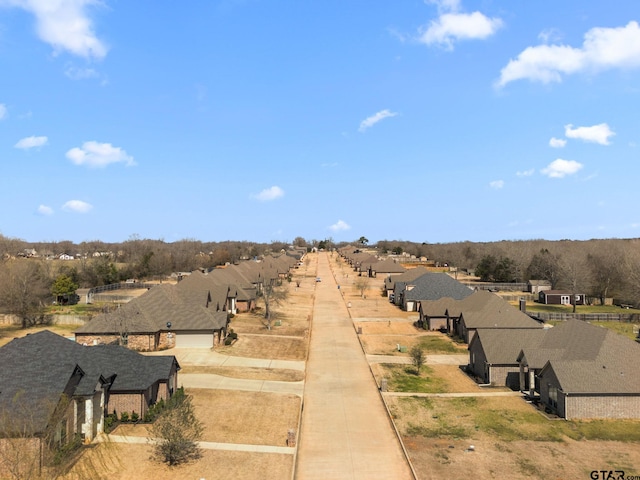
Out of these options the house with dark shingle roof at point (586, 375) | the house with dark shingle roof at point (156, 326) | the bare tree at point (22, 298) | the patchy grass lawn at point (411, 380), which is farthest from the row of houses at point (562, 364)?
the bare tree at point (22, 298)

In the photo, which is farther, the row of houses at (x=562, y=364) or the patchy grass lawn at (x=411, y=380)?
the patchy grass lawn at (x=411, y=380)

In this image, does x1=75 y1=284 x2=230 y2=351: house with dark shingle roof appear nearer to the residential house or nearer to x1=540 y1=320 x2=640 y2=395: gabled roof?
x1=540 y1=320 x2=640 y2=395: gabled roof

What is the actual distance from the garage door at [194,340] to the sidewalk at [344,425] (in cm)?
1131

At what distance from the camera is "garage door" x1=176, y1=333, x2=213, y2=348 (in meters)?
51.1

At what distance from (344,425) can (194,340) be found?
85.7 ft

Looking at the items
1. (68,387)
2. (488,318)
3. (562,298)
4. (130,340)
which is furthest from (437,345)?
(562,298)

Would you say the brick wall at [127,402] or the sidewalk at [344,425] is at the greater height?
the brick wall at [127,402]

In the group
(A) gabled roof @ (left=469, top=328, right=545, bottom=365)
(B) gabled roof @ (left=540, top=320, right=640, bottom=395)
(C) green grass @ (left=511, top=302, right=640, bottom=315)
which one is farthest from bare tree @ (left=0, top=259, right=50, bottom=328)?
(C) green grass @ (left=511, top=302, right=640, bottom=315)

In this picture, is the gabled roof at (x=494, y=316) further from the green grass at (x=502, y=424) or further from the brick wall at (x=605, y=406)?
the brick wall at (x=605, y=406)

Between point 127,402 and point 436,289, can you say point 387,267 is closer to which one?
point 436,289

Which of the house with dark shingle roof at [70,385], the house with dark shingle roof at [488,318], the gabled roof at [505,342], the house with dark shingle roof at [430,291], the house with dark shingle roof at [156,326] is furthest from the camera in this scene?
the house with dark shingle roof at [430,291]

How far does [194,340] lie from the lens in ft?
168

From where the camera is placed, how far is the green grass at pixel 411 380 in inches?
1502

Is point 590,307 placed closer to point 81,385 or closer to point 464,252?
point 81,385
